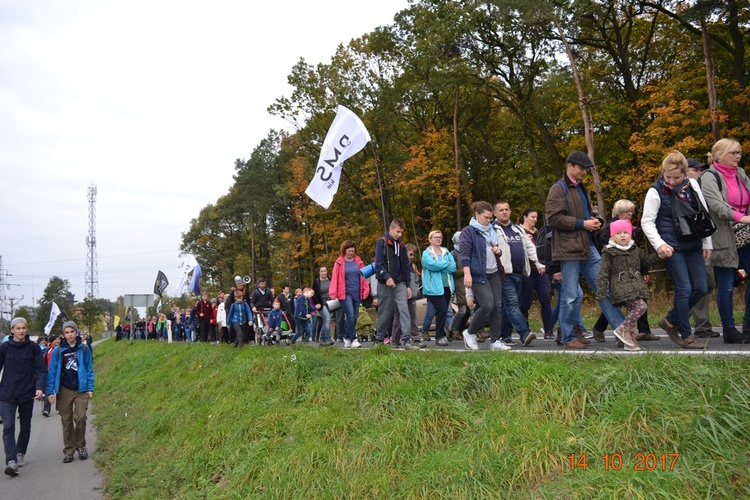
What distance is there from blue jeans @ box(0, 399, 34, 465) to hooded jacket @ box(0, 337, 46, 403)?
0.38 feet

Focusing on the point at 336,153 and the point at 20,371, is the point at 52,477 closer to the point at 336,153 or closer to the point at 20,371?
the point at 20,371

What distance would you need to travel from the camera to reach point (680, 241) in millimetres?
6695

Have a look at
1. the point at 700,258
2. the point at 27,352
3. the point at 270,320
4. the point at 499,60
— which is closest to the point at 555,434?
the point at 700,258

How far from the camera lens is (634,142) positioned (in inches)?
977

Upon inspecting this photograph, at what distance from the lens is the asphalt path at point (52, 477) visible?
328 inches

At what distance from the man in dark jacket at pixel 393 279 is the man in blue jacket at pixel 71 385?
4843 mm

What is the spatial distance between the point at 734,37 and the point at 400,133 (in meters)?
17.8

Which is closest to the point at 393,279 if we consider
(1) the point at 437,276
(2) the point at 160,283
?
(1) the point at 437,276

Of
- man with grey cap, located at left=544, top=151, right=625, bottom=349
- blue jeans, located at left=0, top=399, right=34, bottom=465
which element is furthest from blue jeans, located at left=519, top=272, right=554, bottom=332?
blue jeans, located at left=0, top=399, right=34, bottom=465

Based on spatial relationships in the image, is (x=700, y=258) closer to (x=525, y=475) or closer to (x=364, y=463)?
(x=525, y=475)

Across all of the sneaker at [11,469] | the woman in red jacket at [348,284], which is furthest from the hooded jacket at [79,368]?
the woman in red jacket at [348,284]

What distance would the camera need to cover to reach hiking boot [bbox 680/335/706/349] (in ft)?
21.5
